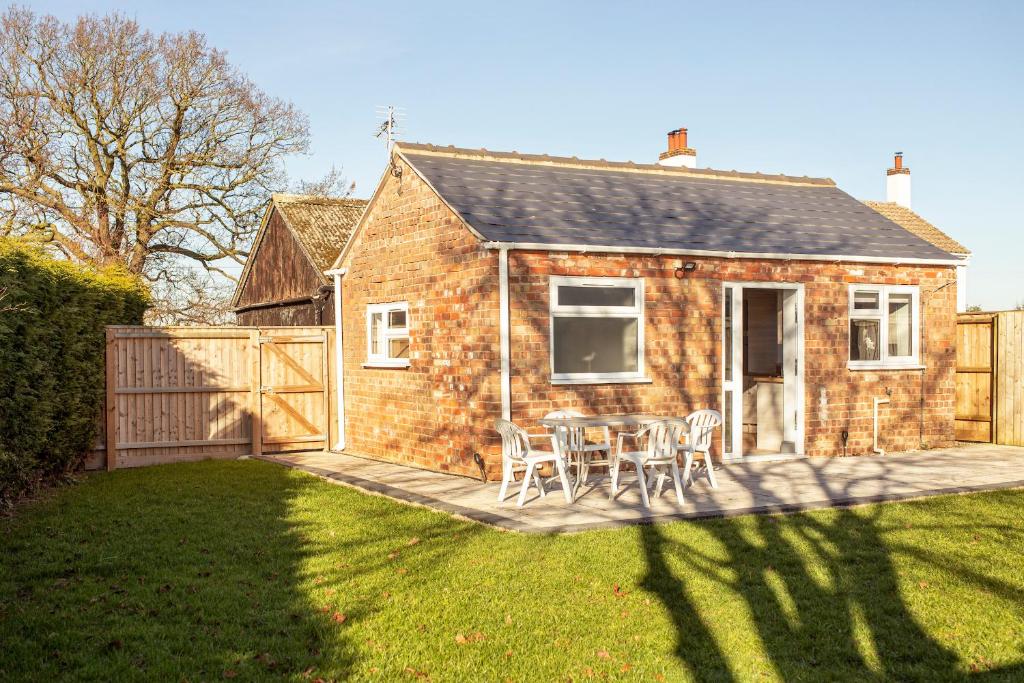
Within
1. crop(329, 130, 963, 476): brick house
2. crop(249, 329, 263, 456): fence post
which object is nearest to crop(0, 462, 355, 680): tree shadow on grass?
crop(329, 130, 963, 476): brick house

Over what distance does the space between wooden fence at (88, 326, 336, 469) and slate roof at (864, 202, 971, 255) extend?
62.0ft

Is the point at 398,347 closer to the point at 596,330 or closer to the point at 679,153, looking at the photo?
the point at 596,330

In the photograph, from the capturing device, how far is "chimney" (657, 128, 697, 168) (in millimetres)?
19922

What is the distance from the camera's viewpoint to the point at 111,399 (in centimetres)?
1423

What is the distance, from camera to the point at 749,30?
14.1 meters

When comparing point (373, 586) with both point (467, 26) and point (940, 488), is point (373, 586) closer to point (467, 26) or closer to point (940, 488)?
point (940, 488)

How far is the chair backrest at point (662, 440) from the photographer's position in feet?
32.2

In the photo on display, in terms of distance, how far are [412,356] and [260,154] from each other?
56.0 feet

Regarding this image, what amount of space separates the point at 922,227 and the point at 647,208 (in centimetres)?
1669

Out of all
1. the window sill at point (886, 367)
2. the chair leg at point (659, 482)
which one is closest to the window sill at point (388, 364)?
the chair leg at point (659, 482)

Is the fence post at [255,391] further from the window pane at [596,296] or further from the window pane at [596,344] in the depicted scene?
the window pane at [596,296]

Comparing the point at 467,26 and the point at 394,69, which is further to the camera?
the point at 394,69

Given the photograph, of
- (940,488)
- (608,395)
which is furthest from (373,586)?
(940,488)

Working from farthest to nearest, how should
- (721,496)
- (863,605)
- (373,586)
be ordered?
1. (721,496)
2. (373,586)
3. (863,605)
